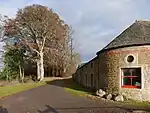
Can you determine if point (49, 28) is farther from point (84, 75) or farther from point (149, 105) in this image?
point (149, 105)

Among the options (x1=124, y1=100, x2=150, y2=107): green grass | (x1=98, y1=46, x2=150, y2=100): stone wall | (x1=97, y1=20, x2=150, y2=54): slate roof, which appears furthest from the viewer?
(x1=97, y1=20, x2=150, y2=54): slate roof

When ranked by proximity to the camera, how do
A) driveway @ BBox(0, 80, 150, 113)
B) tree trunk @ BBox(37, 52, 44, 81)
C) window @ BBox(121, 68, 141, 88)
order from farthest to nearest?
tree trunk @ BBox(37, 52, 44, 81), window @ BBox(121, 68, 141, 88), driveway @ BBox(0, 80, 150, 113)

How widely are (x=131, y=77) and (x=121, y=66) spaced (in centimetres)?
112

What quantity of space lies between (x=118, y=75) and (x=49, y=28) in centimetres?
2504

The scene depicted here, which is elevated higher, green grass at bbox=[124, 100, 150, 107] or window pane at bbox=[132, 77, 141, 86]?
window pane at bbox=[132, 77, 141, 86]

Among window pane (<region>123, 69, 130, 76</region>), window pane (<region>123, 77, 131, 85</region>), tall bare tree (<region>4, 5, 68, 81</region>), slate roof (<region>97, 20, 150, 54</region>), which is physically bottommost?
window pane (<region>123, 77, 131, 85</region>)

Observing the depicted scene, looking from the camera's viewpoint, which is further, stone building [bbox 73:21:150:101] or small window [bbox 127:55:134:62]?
small window [bbox 127:55:134:62]

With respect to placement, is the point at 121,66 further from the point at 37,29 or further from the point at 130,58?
the point at 37,29

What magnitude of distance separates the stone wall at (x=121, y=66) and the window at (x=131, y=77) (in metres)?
0.31

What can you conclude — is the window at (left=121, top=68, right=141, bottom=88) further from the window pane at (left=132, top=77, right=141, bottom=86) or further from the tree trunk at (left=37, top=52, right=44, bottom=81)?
the tree trunk at (left=37, top=52, right=44, bottom=81)

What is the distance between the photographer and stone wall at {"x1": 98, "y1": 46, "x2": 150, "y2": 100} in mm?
18875

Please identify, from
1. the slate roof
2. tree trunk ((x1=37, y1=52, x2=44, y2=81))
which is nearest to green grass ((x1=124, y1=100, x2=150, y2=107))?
the slate roof

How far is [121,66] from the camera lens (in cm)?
2027

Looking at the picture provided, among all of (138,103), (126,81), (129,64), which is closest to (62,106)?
(138,103)
